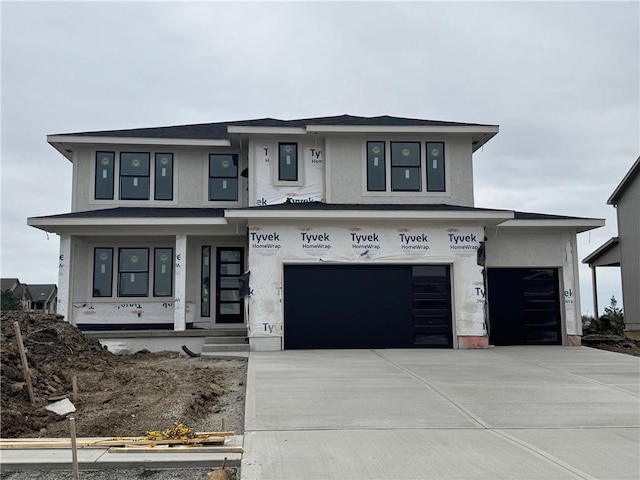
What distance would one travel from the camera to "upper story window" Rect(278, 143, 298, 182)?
683 inches

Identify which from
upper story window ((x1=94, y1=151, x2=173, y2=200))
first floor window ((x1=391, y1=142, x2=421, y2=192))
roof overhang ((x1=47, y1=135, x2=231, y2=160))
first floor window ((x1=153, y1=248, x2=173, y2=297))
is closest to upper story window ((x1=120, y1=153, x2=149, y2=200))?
upper story window ((x1=94, y1=151, x2=173, y2=200))

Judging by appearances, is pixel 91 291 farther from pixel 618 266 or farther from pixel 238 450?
pixel 618 266

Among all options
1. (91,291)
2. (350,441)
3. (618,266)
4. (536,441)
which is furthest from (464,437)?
(618,266)

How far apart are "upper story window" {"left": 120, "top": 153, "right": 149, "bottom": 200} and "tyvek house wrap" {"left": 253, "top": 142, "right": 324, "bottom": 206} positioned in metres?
3.82

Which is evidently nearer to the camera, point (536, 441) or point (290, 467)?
point (290, 467)

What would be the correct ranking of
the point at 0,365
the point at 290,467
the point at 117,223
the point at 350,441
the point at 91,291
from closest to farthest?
the point at 290,467 → the point at 350,441 → the point at 0,365 → the point at 117,223 → the point at 91,291

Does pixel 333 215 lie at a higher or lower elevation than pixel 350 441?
higher

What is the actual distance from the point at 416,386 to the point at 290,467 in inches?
181

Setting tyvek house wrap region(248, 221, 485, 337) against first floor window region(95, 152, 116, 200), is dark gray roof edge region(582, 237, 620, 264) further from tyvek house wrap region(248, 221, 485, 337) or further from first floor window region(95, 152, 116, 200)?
first floor window region(95, 152, 116, 200)

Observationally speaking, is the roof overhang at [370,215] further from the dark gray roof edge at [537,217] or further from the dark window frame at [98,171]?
the dark window frame at [98,171]

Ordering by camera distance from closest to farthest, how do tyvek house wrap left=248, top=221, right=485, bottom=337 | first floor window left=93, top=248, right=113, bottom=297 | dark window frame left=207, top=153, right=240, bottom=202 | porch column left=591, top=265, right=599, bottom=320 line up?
tyvek house wrap left=248, top=221, right=485, bottom=337 < first floor window left=93, top=248, right=113, bottom=297 < dark window frame left=207, top=153, right=240, bottom=202 < porch column left=591, top=265, right=599, bottom=320

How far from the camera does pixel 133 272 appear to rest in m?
17.7

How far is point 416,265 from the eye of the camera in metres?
15.8

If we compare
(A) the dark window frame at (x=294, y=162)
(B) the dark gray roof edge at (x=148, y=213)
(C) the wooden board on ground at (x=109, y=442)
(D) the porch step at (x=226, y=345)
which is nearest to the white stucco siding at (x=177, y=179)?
(B) the dark gray roof edge at (x=148, y=213)
